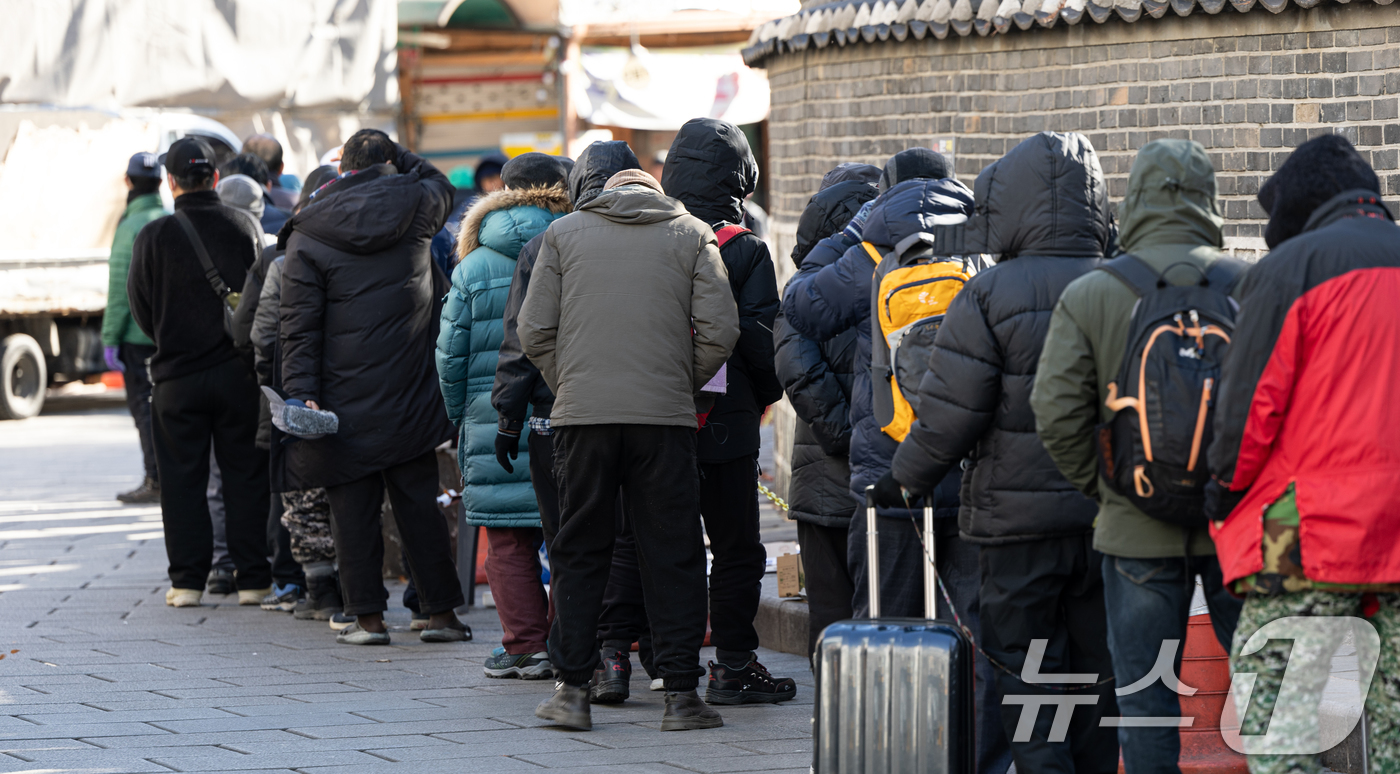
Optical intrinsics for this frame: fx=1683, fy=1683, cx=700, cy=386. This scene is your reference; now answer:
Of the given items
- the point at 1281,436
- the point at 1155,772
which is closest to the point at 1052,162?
the point at 1281,436

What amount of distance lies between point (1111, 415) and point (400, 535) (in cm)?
373

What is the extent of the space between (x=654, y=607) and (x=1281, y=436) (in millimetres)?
2408

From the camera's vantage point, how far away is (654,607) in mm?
5453

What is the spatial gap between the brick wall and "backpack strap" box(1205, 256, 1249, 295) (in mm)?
2904

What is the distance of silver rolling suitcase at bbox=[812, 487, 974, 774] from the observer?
13.1 feet

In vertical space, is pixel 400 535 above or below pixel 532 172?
below

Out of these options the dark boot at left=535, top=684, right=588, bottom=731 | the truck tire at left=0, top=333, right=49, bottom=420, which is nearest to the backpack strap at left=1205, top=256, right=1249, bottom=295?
the dark boot at left=535, top=684, right=588, bottom=731

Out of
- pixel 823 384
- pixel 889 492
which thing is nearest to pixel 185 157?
pixel 823 384

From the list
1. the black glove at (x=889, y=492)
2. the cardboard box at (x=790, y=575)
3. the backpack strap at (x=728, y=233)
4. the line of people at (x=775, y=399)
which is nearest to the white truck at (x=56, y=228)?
the line of people at (x=775, y=399)

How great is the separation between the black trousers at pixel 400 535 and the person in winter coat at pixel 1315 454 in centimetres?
388

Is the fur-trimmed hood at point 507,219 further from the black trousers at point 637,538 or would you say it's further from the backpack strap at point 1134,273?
the backpack strap at point 1134,273

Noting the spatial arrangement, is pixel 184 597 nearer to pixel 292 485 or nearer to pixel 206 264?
pixel 292 485

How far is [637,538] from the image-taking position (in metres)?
5.46

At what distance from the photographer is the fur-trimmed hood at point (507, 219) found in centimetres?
633
